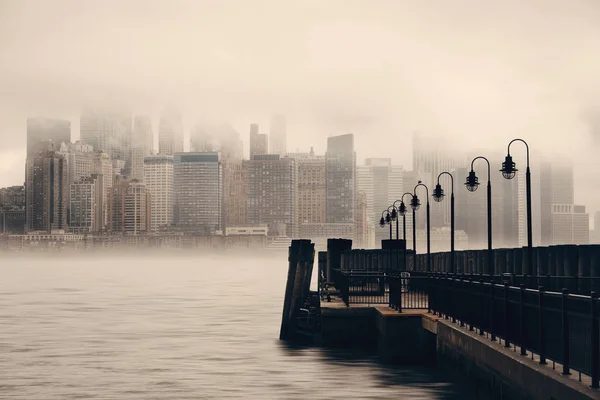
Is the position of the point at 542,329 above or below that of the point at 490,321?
above

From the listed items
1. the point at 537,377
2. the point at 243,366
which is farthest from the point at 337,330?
the point at 537,377

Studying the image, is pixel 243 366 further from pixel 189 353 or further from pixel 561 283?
pixel 561 283

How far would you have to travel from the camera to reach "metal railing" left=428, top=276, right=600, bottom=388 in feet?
55.7

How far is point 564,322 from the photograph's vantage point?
17594 mm

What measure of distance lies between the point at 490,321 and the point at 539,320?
5647 millimetres

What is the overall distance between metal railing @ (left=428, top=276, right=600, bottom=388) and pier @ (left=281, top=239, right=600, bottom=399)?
0.07 feet

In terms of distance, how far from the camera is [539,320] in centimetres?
1950

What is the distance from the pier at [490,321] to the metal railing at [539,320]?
0.02 m

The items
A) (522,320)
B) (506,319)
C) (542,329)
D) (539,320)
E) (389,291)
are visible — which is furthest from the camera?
(389,291)

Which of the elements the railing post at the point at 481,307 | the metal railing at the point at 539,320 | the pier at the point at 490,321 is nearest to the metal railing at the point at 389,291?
the pier at the point at 490,321

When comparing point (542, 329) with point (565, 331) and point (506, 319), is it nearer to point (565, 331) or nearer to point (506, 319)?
point (565, 331)

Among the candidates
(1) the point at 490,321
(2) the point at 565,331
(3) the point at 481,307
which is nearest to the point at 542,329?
(2) the point at 565,331

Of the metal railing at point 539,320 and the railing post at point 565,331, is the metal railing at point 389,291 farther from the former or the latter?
the railing post at point 565,331

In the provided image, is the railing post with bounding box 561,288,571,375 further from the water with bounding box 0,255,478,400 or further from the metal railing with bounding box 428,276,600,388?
the water with bounding box 0,255,478,400
